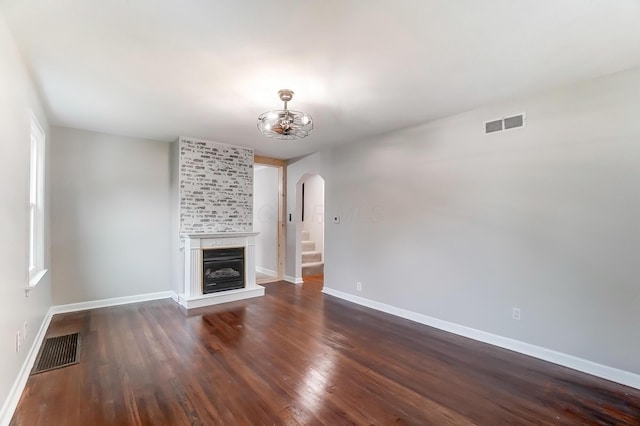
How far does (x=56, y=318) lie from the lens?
3.94 meters

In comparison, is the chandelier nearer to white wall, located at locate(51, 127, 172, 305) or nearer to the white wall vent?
the white wall vent

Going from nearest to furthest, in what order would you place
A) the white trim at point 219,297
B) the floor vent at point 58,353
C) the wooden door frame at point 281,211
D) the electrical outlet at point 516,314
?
1. the floor vent at point 58,353
2. the electrical outlet at point 516,314
3. the white trim at point 219,297
4. the wooden door frame at point 281,211

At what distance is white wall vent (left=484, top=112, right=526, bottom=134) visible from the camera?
3039 mm

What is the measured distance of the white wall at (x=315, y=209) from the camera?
7.49 metres

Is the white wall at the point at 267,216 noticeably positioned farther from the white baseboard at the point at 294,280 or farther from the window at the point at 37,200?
the window at the point at 37,200

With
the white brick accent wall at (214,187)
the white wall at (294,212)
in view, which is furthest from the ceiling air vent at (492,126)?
the white brick accent wall at (214,187)

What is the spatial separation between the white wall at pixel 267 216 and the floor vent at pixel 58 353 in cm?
373

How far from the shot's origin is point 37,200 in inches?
135

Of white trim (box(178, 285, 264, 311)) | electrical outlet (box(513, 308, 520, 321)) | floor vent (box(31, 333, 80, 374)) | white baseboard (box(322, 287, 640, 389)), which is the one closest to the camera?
white baseboard (box(322, 287, 640, 389))

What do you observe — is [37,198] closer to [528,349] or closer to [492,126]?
[492,126]

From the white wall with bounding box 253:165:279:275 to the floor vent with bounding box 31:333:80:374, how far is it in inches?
147

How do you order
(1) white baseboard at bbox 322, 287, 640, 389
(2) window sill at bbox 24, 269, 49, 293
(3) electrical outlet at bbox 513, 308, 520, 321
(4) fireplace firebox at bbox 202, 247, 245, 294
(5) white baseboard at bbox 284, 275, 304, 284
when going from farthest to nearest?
(5) white baseboard at bbox 284, 275, 304, 284 → (4) fireplace firebox at bbox 202, 247, 245, 294 → (3) electrical outlet at bbox 513, 308, 520, 321 → (2) window sill at bbox 24, 269, 49, 293 → (1) white baseboard at bbox 322, 287, 640, 389

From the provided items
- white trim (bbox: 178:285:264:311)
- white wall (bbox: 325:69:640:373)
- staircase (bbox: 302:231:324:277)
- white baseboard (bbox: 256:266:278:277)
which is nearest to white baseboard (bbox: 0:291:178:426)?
white trim (bbox: 178:285:264:311)

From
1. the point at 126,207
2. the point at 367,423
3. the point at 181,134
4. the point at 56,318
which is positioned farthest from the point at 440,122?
the point at 56,318
